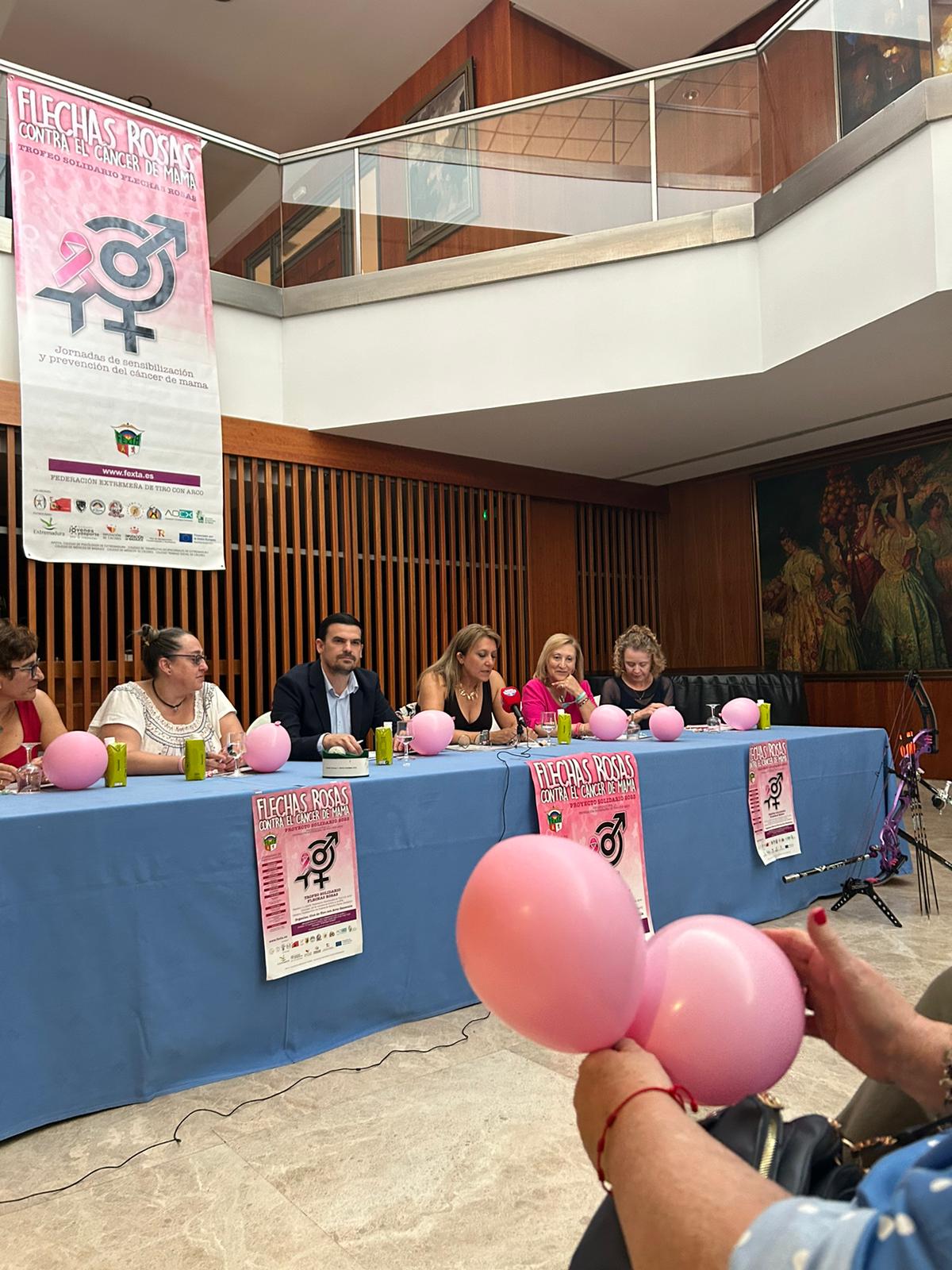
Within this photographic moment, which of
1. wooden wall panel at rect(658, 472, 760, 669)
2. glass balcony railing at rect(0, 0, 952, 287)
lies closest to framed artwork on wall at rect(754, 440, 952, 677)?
wooden wall panel at rect(658, 472, 760, 669)

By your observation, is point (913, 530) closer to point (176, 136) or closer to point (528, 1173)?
point (176, 136)

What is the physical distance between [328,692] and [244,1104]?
191 cm

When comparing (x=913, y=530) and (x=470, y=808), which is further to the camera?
(x=913, y=530)

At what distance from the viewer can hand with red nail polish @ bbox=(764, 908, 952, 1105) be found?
96 centimetres

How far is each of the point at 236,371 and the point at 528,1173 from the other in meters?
5.37

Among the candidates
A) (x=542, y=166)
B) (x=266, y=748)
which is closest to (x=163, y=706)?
(x=266, y=748)

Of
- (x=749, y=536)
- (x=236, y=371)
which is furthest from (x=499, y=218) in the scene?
(x=749, y=536)

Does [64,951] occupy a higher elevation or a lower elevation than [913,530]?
lower

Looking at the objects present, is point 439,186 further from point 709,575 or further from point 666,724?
point 709,575

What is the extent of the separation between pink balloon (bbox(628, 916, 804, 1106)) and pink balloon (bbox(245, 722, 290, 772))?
2.00 meters

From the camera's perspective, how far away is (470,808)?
2.86 metres

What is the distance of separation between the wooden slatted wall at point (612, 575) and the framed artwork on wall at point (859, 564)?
1.09 m

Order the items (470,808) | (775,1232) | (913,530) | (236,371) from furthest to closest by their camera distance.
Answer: (913,530) < (236,371) < (470,808) < (775,1232)

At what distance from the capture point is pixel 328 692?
12.9 feet
